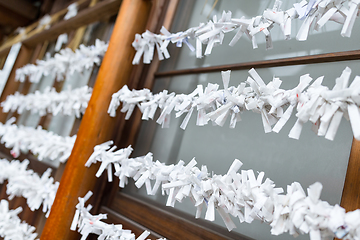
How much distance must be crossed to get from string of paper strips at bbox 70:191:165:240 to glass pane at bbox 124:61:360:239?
138mm

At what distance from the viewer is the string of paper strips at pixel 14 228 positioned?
0.99 metres

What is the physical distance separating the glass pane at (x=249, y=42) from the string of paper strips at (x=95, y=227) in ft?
1.60

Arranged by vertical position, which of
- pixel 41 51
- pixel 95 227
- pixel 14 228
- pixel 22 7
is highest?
pixel 22 7

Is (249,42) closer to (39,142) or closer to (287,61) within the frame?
(287,61)

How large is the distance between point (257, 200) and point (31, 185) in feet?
2.98

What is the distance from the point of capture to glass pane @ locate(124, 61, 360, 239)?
52cm

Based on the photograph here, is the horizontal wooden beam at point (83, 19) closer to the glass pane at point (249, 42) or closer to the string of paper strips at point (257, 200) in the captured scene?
the glass pane at point (249, 42)

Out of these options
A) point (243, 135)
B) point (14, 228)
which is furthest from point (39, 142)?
point (243, 135)

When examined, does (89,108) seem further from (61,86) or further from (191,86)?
(61,86)

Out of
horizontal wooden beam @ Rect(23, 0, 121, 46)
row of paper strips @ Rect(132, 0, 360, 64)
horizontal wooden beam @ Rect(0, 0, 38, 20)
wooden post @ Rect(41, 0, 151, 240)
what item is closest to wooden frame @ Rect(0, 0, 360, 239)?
wooden post @ Rect(41, 0, 151, 240)

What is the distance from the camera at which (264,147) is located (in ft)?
2.04

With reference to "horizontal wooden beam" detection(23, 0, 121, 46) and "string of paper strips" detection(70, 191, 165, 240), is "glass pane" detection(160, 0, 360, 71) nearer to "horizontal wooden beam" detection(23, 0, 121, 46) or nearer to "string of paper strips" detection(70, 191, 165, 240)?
"horizontal wooden beam" detection(23, 0, 121, 46)

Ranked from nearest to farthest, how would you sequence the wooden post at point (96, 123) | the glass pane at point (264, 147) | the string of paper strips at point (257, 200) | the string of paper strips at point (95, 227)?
the string of paper strips at point (257, 200) → the glass pane at point (264, 147) → the string of paper strips at point (95, 227) → the wooden post at point (96, 123)

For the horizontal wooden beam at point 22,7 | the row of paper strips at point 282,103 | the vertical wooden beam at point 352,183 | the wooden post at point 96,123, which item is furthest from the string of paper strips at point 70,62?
the vertical wooden beam at point 352,183
